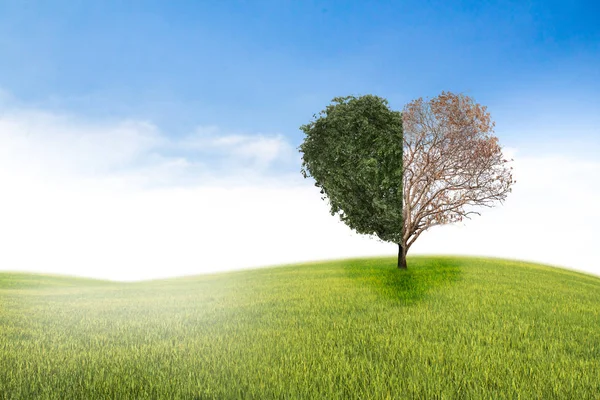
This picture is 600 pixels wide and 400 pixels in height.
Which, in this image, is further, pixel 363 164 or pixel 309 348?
pixel 363 164

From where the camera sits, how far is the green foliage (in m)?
25.6

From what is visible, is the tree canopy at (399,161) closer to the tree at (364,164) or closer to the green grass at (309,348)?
the tree at (364,164)

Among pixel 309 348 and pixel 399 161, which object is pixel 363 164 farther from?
pixel 309 348

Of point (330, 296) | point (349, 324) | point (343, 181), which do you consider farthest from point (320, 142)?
point (349, 324)

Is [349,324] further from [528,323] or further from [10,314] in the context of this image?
[10,314]

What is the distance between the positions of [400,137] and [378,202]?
4.32m

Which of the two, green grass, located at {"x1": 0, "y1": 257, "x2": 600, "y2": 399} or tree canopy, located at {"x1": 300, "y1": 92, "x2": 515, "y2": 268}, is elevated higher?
tree canopy, located at {"x1": 300, "y1": 92, "x2": 515, "y2": 268}

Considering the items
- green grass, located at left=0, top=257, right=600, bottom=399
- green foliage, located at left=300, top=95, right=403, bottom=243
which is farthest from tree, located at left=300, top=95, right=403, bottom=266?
green grass, located at left=0, top=257, right=600, bottom=399

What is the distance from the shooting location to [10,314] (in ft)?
52.0

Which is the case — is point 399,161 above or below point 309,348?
above

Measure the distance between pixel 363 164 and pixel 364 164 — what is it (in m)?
0.08

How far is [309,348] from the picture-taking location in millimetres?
9711

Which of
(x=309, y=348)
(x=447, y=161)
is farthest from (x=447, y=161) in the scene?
(x=309, y=348)

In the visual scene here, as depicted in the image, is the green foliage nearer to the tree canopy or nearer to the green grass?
the tree canopy
